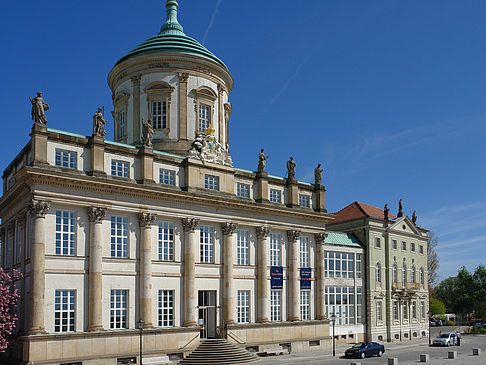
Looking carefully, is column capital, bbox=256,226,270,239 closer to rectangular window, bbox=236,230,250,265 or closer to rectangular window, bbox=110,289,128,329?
rectangular window, bbox=236,230,250,265

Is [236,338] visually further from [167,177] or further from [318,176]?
[318,176]

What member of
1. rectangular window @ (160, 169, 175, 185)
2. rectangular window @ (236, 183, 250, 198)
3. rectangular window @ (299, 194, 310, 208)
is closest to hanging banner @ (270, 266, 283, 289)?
rectangular window @ (236, 183, 250, 198)

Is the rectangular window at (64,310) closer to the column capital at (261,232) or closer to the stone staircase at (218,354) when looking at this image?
the stone staircase at (218,354)

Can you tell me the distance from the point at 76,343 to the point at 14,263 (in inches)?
345

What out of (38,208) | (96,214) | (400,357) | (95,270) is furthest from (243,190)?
(400,357)

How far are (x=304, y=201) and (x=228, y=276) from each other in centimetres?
1250

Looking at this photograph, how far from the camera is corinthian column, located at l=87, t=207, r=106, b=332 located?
3794 cm

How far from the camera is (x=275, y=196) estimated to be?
171ft

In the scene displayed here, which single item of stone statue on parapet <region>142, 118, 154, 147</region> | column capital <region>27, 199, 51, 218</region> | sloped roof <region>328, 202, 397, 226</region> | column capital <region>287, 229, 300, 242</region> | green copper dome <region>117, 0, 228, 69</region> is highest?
green copper dome <region>117, 0, 228, 69</region>

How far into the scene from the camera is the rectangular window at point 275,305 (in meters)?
50.0

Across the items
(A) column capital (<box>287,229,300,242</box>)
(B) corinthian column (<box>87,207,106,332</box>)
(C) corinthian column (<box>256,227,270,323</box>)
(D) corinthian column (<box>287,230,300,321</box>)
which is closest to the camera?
(B) corinthian column (<box>87,207,106,332</box>)

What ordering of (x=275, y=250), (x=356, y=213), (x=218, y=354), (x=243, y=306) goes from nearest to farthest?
(x=218, y=354)
(x=243, y=306)
(x=275, y=250)
(x=356, y=213)

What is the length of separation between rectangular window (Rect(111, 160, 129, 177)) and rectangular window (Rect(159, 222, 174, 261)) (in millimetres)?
4806

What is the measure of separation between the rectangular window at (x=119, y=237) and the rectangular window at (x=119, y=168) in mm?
3196
